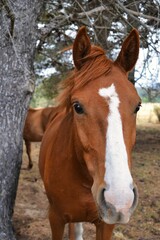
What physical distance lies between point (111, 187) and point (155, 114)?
41.5 feet

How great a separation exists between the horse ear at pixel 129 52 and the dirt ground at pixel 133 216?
2.24m

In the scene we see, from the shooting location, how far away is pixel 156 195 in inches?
208

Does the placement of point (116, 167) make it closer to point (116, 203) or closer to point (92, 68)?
point (116, 203)

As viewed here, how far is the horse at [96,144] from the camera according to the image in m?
1.77

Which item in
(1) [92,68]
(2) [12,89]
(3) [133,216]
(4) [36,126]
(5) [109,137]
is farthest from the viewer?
(4) [36,126]

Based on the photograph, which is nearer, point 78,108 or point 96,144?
point 96,144

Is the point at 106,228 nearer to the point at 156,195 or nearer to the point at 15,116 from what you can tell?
the point at 15,116

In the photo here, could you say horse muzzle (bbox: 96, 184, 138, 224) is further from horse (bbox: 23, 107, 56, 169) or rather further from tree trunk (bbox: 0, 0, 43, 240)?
horse (bbox: 23, 107, 56, 169)

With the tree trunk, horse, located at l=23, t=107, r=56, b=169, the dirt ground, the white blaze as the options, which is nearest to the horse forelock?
the white blaze

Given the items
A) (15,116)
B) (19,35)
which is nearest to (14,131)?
(15,116)

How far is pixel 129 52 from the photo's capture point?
239 centimetres

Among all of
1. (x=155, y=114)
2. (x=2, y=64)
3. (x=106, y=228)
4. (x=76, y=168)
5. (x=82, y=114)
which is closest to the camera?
(x=82, y=114)

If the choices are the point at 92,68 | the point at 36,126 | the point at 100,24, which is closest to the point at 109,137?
the point at 92,68

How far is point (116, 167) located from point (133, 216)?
302 centimetres
